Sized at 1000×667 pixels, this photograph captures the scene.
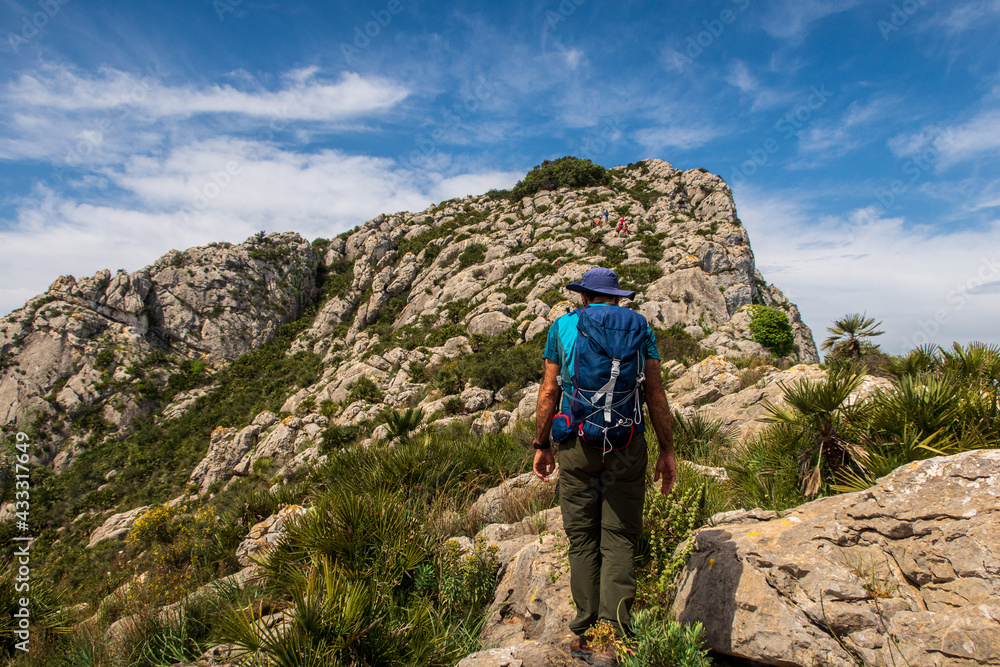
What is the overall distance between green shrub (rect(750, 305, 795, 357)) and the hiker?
72.5 ft

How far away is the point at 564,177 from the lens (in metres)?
48.8

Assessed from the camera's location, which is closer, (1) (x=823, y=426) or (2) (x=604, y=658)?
(2) (x=604, y=658)

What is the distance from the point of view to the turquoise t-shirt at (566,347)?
2.88 metres

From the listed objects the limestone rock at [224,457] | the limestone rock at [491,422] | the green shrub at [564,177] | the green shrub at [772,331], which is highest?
the green shrub at [564,177]

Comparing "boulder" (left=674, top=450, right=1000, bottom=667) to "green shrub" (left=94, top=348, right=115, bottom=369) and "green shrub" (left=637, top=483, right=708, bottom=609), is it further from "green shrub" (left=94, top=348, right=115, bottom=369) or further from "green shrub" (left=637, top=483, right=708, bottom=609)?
"green shrub" (left=94, top=348, right=115, bottom=369)

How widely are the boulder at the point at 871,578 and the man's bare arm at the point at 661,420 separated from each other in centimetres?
56

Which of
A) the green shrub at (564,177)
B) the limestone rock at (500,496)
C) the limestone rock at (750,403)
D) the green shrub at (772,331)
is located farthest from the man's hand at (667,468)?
the green shrub at (564,177)

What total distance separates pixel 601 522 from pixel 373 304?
33689mm

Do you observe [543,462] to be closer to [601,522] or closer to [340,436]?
[601,522]

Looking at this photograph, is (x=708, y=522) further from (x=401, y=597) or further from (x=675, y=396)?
(x=675, y=396)

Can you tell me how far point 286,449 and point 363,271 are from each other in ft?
81.9

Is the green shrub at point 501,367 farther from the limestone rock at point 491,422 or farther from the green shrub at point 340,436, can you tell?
the green shrub at point 340,436

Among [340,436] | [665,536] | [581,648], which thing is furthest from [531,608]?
[340,436]

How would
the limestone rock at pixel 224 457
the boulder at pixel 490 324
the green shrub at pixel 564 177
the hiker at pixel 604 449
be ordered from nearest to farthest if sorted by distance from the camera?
the hiker at pixel 604 449, the limestone rock at pixel 224 457, the boulder at pixel 490 324, the green shrub at pixel 564 177
